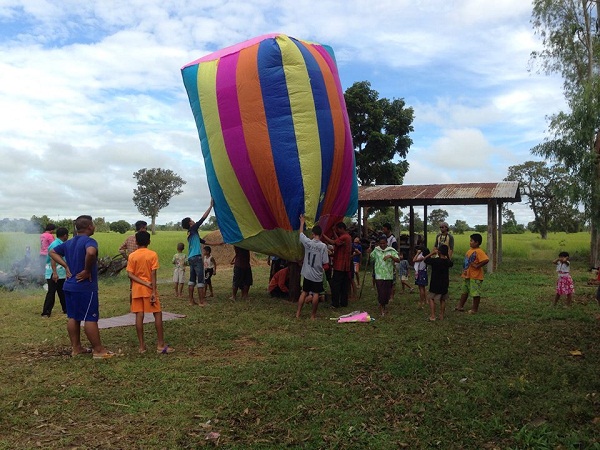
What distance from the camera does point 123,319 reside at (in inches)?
353

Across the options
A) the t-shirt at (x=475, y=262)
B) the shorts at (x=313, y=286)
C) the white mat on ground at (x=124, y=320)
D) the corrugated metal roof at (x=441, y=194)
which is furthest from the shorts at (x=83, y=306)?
the corrugated metal roof at (x=441, y=194)

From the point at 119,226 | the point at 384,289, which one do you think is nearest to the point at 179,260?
the point at 384,289

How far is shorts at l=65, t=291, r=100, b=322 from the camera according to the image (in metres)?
6.27

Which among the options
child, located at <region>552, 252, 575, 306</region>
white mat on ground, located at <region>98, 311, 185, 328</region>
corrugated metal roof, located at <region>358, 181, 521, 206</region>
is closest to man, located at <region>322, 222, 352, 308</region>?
white mat on ground, located at <region>98, 311, 185, 328</region>

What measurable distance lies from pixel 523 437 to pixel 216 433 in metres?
2.48

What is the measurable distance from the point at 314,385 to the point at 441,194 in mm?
14053

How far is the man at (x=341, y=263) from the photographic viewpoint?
32.0 feet

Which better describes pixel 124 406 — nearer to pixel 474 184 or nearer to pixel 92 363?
pixel 92 363

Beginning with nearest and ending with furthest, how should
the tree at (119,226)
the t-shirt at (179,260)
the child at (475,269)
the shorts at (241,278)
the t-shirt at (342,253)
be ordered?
the child at (475,269) < the t-shirt at (342,253) < the shorts at (241,278) < the t-shirt at (179,260) < the tree at (119,226)

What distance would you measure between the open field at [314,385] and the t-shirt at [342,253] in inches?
52.7

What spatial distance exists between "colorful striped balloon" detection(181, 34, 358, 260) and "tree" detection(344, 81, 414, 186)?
48.8 ft

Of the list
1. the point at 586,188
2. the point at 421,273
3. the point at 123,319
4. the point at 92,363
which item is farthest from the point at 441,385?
the point at 586,188

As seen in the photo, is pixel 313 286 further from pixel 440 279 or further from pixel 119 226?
pixel 119 226

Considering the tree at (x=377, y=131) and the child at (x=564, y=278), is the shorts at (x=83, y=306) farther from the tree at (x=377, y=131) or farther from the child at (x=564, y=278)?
the tree at (x=377, y=131)
